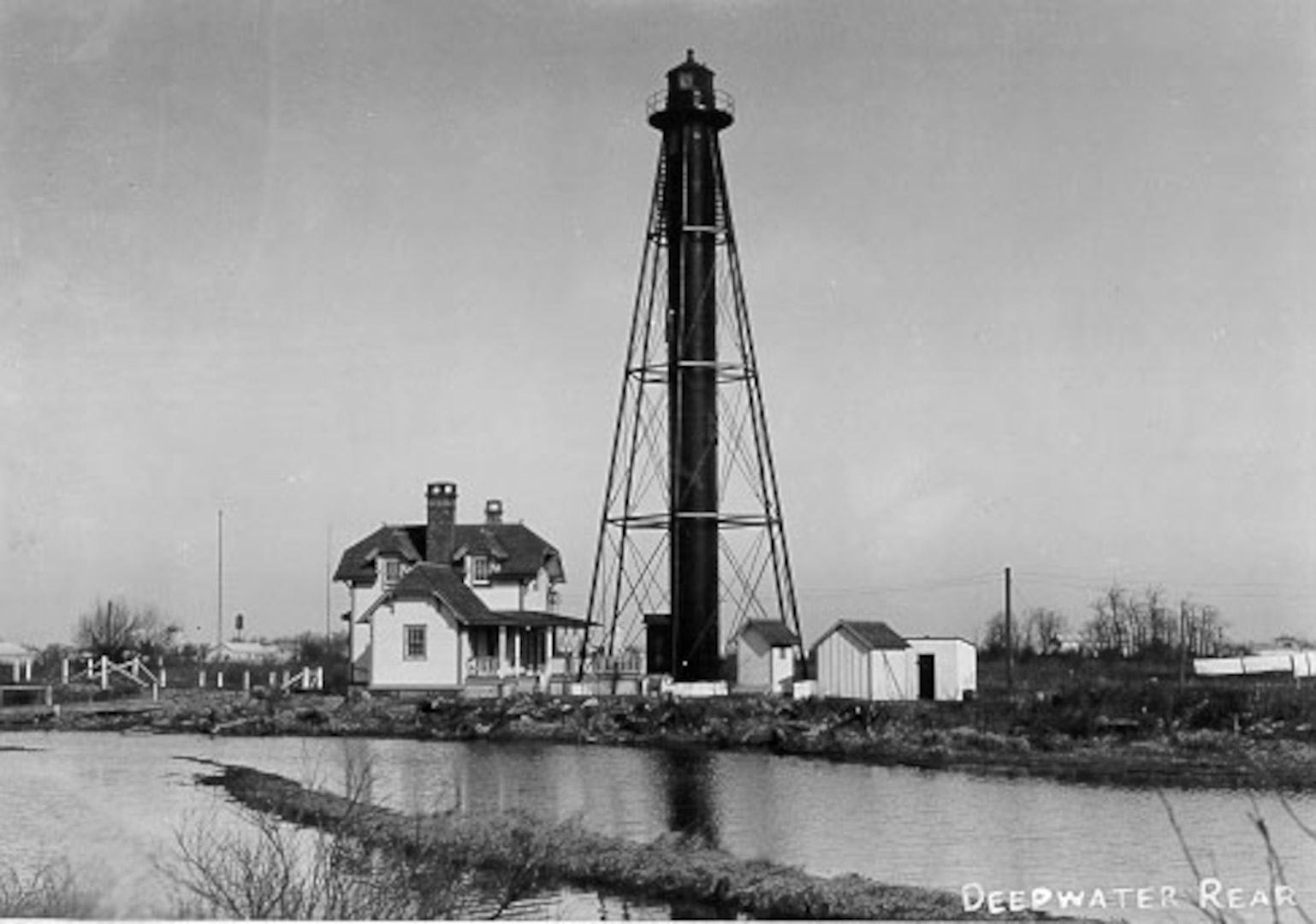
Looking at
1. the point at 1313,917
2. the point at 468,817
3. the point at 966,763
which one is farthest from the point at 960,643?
the point at 1313,917

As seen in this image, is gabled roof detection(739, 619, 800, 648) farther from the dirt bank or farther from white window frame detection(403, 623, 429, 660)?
the dirt bank

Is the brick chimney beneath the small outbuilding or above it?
above

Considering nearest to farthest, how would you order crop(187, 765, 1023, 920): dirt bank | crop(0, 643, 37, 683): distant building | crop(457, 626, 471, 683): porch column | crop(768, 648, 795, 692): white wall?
1. crop(187, 765, 1023, 920): dirt bank
2. crop(768, 648, 795, 692): white wall
3. crop(457, 626, 471, 683): porch column
4. crop(0, 643, 37, 683): distant building

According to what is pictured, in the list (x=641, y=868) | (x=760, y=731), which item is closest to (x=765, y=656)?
(x=760, y=731)

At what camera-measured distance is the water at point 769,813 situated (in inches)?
671

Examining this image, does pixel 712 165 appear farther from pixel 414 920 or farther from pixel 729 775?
pixel 414 920

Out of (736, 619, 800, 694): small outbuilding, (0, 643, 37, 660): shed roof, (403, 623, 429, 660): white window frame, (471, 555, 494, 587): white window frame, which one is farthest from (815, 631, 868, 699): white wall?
(0, 643, 37, 660): shed roof

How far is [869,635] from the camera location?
41188 millimetres

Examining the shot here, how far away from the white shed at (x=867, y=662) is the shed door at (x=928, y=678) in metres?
0.57

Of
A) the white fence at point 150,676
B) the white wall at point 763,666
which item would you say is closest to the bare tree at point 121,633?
the white fence at point 150,676

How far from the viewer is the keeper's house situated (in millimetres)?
41031

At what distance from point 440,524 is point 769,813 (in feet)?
94.7

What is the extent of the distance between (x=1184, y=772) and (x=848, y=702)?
11.5 meters

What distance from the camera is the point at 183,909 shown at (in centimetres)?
1184
